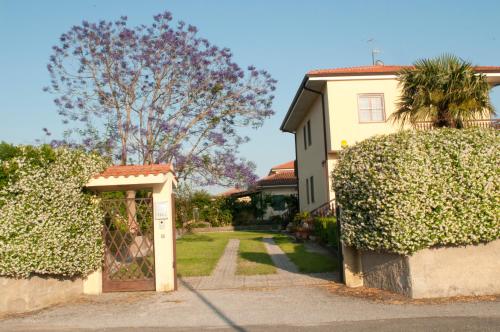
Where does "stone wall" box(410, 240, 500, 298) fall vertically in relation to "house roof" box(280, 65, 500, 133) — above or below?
below

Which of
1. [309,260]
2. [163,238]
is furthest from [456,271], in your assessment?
[309,260]

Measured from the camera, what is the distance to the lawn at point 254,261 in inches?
499

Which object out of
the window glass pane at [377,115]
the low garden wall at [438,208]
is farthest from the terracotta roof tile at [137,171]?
the window glass pane at [377,115]

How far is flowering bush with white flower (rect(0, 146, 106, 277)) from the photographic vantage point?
8617mm

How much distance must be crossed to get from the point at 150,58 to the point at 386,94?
9.87 meters

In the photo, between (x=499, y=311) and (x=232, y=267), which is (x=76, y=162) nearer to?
(x=232, y=267)

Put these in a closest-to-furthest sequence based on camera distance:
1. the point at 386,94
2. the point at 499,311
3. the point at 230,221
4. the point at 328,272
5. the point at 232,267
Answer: the point at 499,311 → the point at 328,272 → the point at 232,267 → the point at 386,94 → the point at 230,221

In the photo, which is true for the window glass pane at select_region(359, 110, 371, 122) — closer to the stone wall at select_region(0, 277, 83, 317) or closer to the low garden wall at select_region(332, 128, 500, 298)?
the low garden wall at select_region(332, 128, 500, 298)

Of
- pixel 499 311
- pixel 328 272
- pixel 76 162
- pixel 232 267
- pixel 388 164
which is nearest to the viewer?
pixel 499 311

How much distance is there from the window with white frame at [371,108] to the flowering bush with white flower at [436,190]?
10434mm

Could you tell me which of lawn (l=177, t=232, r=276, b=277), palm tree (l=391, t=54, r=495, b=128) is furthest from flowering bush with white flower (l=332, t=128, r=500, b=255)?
lawn (l=177, t=232, r=276, b=277)

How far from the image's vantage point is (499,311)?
24.6ft

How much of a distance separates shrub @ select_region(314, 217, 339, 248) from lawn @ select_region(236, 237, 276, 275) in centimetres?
202

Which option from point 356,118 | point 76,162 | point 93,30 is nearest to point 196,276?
point 76,162
